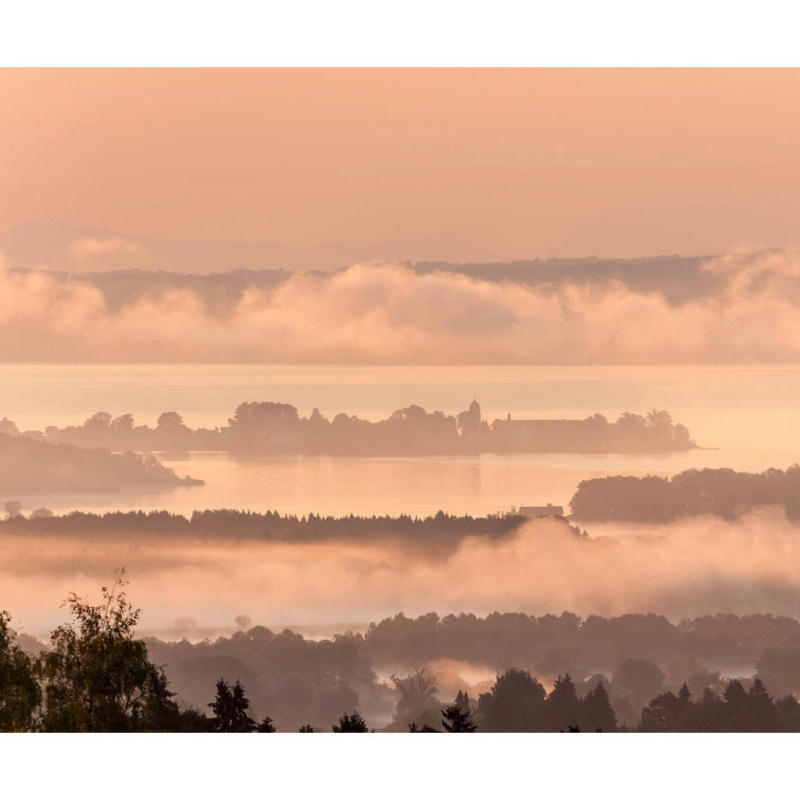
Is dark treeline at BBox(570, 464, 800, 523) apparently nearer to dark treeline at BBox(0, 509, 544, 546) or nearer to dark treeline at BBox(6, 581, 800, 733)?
dark treeline at BBox(0, 509, 544, 546)

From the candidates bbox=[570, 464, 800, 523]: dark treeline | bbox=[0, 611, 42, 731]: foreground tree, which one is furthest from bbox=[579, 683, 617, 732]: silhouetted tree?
bbox=[0, 611, 42, 731]: foreground tree

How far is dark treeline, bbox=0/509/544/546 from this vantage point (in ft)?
33.4

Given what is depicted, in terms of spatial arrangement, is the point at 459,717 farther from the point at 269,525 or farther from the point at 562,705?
the point at 269,525

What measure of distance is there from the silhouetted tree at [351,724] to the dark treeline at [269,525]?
1.50 metres

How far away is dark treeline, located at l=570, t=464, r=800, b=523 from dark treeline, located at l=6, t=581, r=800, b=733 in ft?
3.41

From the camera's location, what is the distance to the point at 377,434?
10.5 metres

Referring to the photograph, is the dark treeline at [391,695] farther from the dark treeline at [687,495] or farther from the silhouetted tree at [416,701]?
the dark treeline at [687,495]

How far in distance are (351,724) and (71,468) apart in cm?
329

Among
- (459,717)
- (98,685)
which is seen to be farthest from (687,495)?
(98,685)

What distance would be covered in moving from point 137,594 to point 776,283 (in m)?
6.27

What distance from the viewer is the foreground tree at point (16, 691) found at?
8.68 meters

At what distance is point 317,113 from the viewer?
10250mm

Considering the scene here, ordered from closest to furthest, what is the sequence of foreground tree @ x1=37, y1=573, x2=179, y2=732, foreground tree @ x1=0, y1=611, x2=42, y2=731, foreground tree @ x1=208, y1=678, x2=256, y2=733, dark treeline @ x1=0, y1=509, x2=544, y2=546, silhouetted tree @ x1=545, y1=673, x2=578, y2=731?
foreground tree @ x1=0, y1=611, x2=42, y2=731, foreground tree @ x1=37, y1=573, x2=179, y2=732, foreground tree @ x1=208, y1=678, x2=256, y2=733, silhouetted tree @ x1=545, y1=673, x2=578, y2=731, dark treeline @ x1=0, y1=509, x2=544, y2=546
